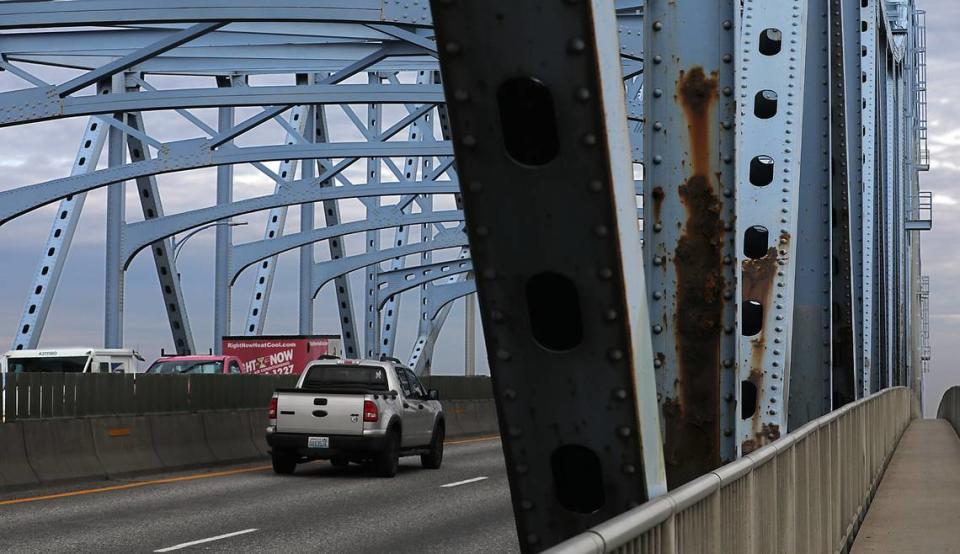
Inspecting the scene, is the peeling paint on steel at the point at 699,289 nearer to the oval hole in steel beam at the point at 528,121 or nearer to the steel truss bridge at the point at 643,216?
the steel truss bridge at the point at 643,216

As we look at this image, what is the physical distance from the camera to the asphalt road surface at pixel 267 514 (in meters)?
12.9

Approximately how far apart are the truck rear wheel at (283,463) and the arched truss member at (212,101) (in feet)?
20.3

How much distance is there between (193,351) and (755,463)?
3488 cm

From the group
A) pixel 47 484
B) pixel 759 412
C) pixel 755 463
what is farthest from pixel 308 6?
pixel 755 463

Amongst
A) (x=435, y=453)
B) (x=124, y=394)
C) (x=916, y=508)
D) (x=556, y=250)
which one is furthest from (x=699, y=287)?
(x=435, y=453)

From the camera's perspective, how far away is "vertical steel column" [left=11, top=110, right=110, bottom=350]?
3328 cm

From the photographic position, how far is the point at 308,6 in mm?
21859

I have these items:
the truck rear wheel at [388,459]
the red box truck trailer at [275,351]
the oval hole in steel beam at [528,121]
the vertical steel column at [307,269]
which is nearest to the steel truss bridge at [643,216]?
the oval hole in steel beam at [528,121]

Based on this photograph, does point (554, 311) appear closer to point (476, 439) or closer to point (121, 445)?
point (121, 445)

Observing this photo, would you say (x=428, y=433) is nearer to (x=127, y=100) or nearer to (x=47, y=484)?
(x=47, y=484)

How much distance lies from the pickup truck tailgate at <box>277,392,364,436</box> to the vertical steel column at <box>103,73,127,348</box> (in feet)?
49.0

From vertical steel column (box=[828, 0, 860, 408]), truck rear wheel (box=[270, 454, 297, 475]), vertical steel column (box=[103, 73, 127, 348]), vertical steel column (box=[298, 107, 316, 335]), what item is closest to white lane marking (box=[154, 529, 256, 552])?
vertical steel column (box=[828, 0, 860, 408])

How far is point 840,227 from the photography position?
15.6 meters

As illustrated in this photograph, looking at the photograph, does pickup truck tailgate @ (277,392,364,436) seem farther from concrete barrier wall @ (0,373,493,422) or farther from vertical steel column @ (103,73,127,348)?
vertical steel column @ (103,73,127,348)
